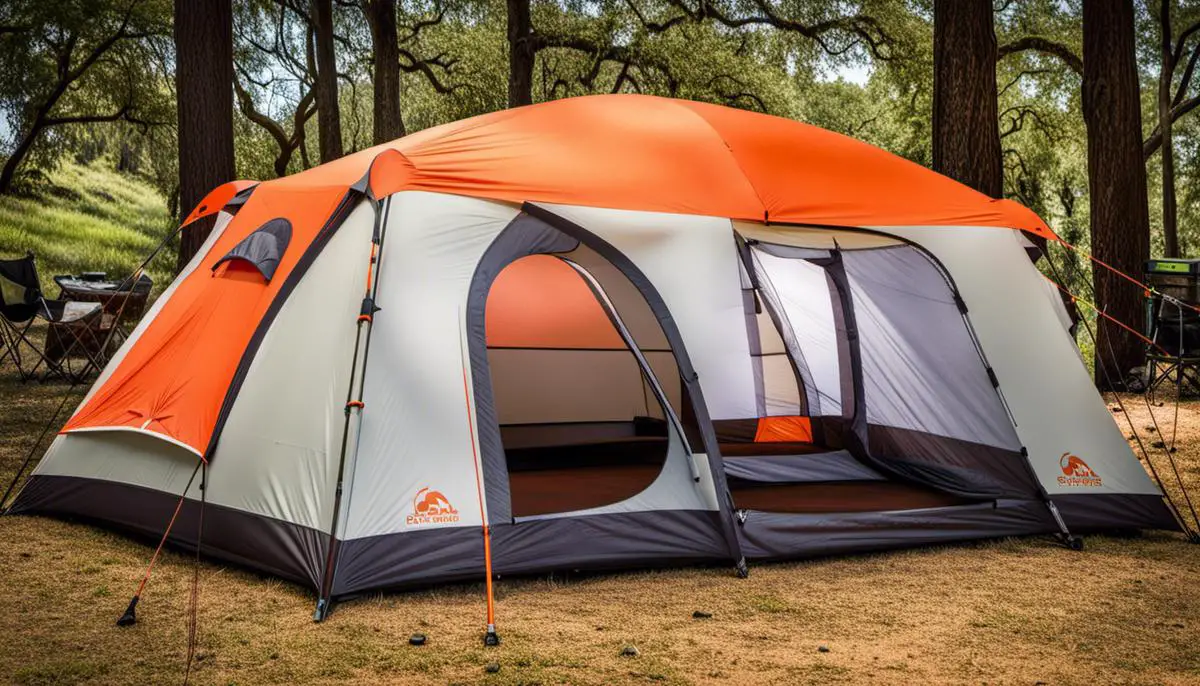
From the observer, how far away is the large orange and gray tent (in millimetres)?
4051

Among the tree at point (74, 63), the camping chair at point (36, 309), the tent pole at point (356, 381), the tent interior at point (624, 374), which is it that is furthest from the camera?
the tree at point (74, 63)

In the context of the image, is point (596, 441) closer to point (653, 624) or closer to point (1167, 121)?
point (653, 624)

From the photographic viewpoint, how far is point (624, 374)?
659 centimetres

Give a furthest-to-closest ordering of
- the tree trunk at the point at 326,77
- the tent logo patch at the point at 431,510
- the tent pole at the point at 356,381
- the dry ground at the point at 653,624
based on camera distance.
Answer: the tree trunk at the point at 326,77, the tent logo patch at the point at 431,510, the tent pole at the point at 356,381, the dry ground at the point at 653,624

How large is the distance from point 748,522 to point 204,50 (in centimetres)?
548

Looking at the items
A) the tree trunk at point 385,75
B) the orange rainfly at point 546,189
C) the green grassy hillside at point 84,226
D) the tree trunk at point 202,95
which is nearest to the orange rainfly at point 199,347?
the orange rainfly at point 546,189

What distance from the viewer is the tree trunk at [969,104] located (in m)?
8.12

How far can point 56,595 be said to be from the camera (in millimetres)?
3861

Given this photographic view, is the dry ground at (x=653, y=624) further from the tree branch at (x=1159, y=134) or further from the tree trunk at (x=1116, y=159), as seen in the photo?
the tree branch at (x=1159, y=134)

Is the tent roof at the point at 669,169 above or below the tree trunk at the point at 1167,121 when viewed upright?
below

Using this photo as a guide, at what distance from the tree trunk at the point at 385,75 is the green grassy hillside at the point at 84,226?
5666mm

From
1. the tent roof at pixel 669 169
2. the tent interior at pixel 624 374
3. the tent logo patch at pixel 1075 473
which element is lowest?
the tent logo patch at pixel 1075 473

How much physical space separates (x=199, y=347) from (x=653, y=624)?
2.25 metres

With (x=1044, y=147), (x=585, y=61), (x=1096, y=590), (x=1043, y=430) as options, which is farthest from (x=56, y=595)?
(x=1044, y=147)
